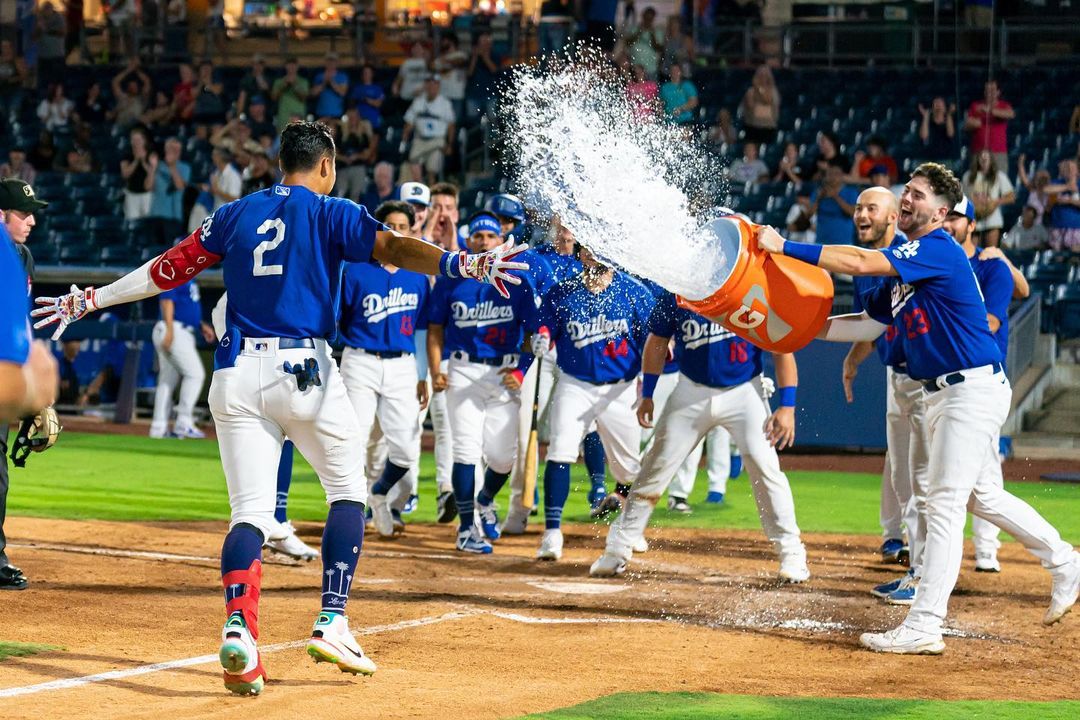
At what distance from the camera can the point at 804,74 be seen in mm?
21656

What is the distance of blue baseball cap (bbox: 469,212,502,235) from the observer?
379 inches

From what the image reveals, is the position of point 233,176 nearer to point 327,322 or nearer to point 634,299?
point 634,299

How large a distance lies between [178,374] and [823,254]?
11751 mm

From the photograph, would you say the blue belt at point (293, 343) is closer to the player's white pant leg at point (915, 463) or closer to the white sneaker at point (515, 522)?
the player's white pant leg at point (915, 463)

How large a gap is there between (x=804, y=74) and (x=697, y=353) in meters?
14.3

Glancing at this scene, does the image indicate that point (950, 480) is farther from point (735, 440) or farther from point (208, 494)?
point (208, 494)

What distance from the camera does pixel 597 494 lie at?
1121cm

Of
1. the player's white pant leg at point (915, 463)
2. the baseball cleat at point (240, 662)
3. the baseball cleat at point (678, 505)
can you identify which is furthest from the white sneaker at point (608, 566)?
the baseball cleat at point (240, 662)

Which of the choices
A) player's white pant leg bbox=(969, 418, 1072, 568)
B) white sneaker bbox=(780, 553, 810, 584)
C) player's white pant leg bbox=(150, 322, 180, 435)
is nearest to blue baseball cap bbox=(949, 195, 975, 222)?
player's white pant leg bbox=(969, 418, 1072, 568)

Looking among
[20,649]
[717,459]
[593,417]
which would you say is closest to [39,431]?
[20,649]

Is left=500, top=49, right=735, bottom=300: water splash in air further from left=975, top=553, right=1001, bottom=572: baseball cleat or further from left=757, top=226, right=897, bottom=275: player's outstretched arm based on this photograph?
left=975, top=553, right=1001, bottom=572: baseball cleat

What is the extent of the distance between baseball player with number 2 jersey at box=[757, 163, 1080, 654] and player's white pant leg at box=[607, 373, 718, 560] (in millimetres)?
1629

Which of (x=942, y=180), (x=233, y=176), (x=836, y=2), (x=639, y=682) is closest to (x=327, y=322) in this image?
(x=639, y=682)

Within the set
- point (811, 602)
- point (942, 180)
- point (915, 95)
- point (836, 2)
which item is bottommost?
point (811, 602)
